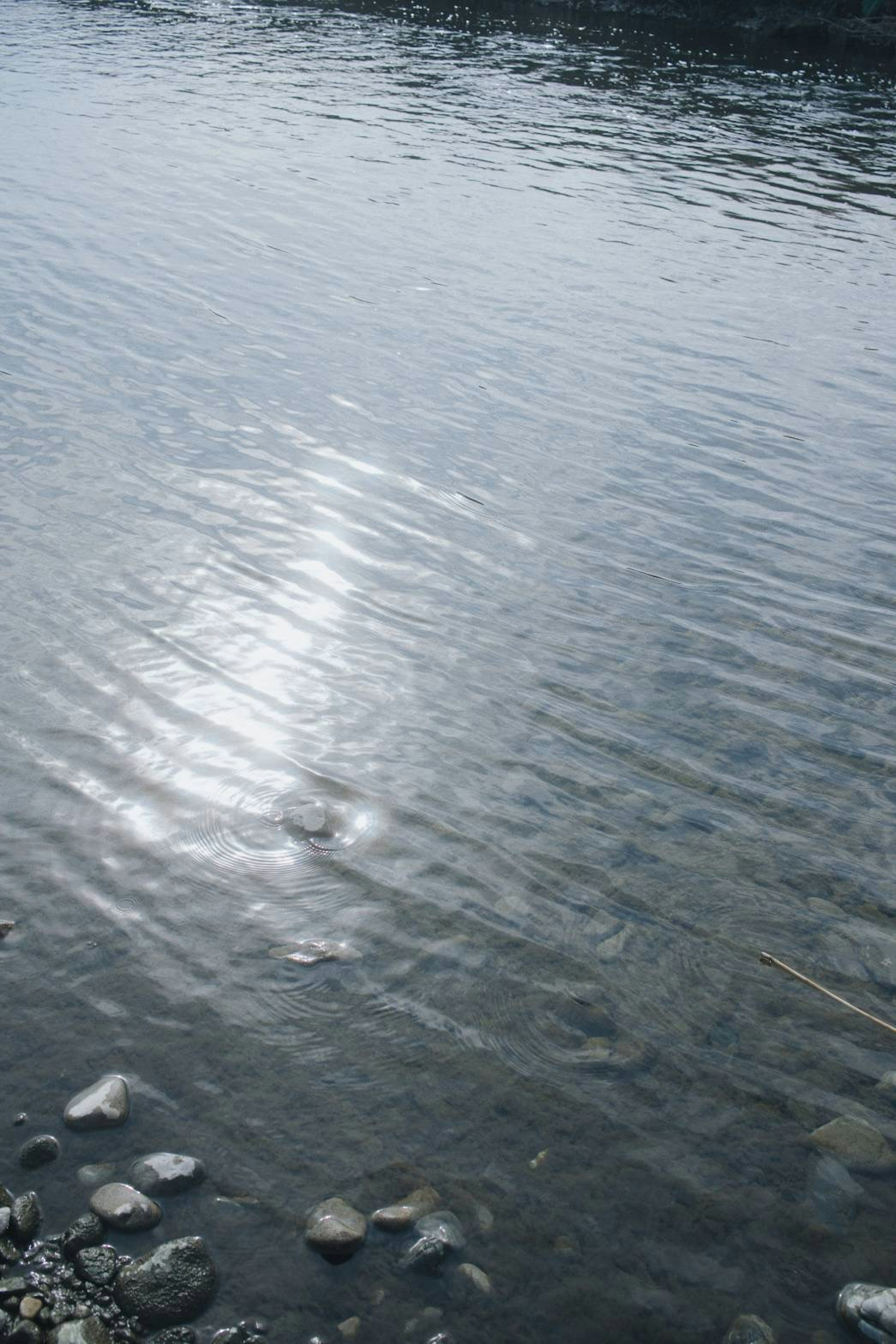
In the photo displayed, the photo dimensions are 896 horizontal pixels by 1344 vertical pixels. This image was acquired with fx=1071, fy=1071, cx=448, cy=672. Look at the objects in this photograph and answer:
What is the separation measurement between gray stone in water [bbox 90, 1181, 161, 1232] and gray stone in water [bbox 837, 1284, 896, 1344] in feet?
9.31

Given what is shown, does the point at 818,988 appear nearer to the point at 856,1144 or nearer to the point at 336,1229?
the point at 856,1144

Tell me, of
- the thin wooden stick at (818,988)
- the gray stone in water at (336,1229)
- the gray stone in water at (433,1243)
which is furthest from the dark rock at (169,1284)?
the thin wooden stick at (818,988)

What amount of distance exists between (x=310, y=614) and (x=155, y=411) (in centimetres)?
562

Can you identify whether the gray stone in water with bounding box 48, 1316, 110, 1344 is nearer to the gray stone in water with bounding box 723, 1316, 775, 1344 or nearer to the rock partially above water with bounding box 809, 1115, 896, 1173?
the gray stone in water with bounding box 723, 1316, 775, 1344

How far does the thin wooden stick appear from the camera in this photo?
5730 mm

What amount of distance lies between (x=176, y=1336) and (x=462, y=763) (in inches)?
165

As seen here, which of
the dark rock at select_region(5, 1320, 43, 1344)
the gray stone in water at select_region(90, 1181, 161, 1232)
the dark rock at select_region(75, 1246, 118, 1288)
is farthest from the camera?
the gray stone in water at select_region(90, 1181, 161, 1232)

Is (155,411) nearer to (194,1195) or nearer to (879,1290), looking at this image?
(194,1195)

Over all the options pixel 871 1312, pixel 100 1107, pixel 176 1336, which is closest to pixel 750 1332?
pixel 871 1312

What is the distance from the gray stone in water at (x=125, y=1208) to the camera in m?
4.41

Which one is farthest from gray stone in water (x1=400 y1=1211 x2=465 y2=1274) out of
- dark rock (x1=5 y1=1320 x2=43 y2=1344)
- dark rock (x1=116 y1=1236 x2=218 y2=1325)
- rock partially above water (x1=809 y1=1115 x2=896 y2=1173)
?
rock partially above water (x1=809 y1=1115 x2=896 y2=1173)

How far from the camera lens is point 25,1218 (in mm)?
4344

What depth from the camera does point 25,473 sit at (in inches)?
460

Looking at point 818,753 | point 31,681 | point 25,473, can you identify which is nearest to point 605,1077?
point 818,753
